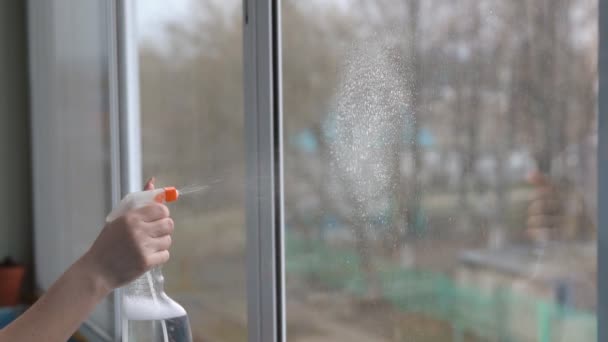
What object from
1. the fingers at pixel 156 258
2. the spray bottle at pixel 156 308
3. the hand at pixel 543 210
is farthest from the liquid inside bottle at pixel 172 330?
the hand at pixel 543 210

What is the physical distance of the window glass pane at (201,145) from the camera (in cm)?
130

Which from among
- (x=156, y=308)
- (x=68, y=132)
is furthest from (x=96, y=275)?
(x=68, y=132)

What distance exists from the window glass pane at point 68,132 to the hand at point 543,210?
4.87 feet

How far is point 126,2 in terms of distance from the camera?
176cm

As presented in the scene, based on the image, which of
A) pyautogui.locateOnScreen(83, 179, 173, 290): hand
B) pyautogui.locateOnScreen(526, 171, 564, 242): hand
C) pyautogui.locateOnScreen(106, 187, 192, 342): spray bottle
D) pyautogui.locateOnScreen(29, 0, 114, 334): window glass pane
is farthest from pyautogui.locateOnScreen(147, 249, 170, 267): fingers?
pyautogui.locateOnScreen(29, 0, 114, 334): window glass pane

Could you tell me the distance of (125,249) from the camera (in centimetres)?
88

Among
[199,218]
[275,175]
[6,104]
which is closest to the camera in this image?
[275,175]

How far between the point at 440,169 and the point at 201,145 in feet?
2.52

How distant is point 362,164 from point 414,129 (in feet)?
0.41

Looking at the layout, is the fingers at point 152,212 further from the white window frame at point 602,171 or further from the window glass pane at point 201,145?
the white window frame at point 602,171

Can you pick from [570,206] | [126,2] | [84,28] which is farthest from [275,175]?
[84,28]

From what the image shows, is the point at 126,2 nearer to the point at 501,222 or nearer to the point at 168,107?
the point at 168,107

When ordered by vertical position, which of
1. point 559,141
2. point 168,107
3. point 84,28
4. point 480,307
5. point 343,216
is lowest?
point 480,307

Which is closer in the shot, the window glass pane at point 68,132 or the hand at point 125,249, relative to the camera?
the hand at point 125,249
